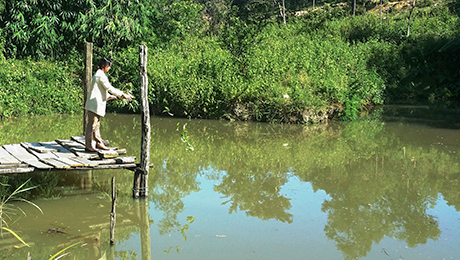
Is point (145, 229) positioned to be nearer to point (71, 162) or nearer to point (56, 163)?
point (71, 162)

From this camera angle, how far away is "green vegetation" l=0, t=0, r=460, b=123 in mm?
14102

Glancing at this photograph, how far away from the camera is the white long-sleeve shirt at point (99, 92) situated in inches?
275

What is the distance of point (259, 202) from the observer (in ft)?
24.0

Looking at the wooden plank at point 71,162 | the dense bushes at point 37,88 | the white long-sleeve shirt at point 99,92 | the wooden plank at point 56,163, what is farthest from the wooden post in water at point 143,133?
the dense bushes at point 37,88

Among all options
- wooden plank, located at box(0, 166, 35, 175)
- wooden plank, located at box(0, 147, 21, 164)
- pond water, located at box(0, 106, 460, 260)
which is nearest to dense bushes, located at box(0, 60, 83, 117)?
pond water, located at box(0, 106, 460, 260)

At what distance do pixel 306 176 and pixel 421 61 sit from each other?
12852 millimetres

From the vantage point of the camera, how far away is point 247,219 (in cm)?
657

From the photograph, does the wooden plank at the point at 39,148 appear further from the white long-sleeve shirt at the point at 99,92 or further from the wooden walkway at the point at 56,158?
the white long-sleeve shirt at the point at 99,92

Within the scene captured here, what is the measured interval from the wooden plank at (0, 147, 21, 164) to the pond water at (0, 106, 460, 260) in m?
0.51

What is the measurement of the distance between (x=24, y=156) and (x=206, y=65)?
8954 millimetres

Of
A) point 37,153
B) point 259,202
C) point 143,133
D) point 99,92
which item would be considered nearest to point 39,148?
point 37,153

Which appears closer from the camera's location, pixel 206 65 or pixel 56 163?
pixel 56 163

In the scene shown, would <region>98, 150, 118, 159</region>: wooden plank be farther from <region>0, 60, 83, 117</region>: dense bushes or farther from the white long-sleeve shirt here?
<region>0, 60, 83, 117</region>: dense bushes

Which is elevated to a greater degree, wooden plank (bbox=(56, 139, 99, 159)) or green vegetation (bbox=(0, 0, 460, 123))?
green vegetation (bbox=(0, 0, 460, 123))
